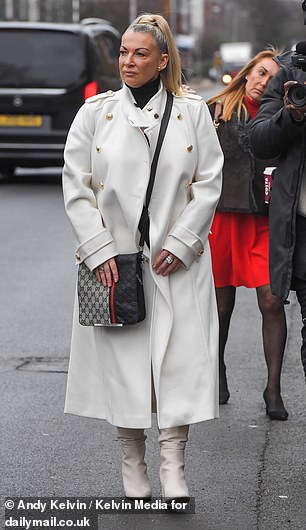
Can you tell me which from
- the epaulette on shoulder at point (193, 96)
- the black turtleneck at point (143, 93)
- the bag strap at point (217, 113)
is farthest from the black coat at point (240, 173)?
the black turtleneck at point (143, 93)

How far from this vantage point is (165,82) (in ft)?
16.3

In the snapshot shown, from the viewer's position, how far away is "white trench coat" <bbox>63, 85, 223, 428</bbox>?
15.9 feet

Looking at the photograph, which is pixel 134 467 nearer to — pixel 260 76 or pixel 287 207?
pixel 287 207

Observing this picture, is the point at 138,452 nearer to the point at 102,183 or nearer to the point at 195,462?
the point at 195,462

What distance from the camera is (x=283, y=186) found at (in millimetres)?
5012

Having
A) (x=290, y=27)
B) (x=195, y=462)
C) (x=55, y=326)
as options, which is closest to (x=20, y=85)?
(x=55, y=326)

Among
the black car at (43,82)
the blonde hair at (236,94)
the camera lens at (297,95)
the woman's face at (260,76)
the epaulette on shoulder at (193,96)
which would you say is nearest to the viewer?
the camera lens at (297,95)

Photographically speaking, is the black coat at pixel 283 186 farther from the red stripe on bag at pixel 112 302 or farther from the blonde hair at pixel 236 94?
the blonde hair at pixel 236 94

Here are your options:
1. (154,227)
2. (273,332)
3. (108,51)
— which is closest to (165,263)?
(154,227)

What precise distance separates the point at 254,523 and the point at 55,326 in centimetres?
421

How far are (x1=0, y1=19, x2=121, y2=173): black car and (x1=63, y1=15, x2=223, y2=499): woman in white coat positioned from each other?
12.2m

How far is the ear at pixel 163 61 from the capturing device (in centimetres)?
491

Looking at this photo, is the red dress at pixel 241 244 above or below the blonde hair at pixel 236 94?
below

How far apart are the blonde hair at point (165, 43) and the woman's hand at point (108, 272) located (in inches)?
27.1
